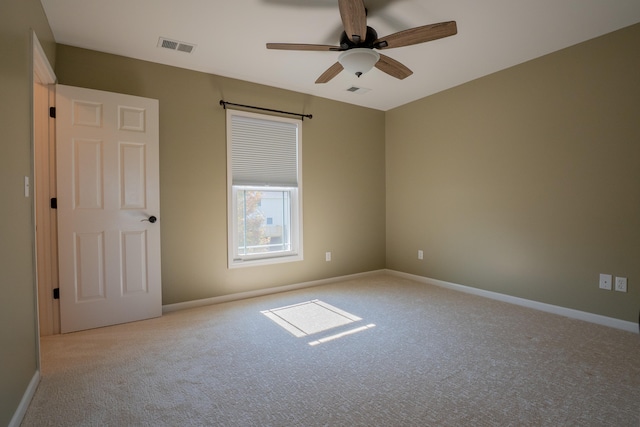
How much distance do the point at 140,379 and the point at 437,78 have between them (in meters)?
4.15

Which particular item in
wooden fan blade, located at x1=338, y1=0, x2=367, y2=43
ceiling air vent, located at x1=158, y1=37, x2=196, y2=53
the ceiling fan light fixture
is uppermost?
ceiling air vent, located at x1=158, y1=37, x2=196, y2=53

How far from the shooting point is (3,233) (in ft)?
5.05

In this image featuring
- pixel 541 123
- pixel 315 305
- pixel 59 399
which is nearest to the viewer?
pixel 59 399

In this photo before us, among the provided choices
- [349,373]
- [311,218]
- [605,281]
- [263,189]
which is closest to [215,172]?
[263,189]

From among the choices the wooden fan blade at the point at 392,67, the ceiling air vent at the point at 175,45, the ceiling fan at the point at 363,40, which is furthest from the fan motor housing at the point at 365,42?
the ceiling air vent at the point at 175,45

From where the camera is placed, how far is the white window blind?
3807 mm

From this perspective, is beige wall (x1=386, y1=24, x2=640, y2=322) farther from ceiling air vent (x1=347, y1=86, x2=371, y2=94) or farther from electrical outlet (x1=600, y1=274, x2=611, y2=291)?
ceiling air vent (x1=347, y1=86, x2=371, y2=94)

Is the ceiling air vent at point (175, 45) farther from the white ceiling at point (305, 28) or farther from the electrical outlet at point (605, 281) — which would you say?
the electrical outlet at point (605, 281)

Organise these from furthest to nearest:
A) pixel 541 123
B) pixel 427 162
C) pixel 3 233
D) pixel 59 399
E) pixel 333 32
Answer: pixel 427 162, pixel 541 123, pixel 333 32, pixel 59 399, pixel 3 233

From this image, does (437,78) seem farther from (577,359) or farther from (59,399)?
(59,399)

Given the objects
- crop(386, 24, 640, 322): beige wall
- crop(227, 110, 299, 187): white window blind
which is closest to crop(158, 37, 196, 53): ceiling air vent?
crop(227, 110, 299, 187): white window blind

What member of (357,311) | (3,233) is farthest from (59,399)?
(357,311)

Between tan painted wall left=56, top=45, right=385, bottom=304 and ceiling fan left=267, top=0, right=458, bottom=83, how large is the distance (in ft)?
5.00

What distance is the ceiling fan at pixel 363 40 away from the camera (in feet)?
6.70
